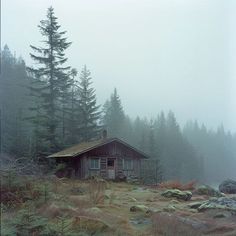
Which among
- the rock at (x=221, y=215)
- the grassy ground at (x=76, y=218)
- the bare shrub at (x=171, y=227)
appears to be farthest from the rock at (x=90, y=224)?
the rock at (x=221, y=215)

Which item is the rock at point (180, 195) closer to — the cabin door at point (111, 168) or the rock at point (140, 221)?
the rock at point (140, 221)

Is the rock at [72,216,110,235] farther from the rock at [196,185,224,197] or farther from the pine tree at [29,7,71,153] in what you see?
the pine tree at [29,7,71,153]

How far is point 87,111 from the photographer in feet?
177

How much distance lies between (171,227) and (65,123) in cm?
→ 4230

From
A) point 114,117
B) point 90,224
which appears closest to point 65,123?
point 114,117

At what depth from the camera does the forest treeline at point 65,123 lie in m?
42.8

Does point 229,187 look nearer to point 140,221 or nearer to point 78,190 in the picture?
point 78,190

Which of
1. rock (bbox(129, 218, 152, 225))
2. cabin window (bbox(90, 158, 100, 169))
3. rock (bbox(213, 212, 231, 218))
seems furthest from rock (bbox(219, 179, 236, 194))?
rock (bbox(129, 218, 152, 225))

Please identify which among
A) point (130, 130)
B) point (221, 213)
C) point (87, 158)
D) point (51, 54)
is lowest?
point (221, 213)

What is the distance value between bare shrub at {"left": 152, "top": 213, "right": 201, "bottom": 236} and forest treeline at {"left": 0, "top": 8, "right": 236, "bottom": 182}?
88.7ft

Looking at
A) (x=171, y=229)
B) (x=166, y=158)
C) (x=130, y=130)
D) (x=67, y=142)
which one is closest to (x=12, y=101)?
(x=67, y=142)

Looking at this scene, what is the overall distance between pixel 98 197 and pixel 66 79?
3105cm

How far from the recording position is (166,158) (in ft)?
225

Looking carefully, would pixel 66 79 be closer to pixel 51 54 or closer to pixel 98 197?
pixel 51 54
